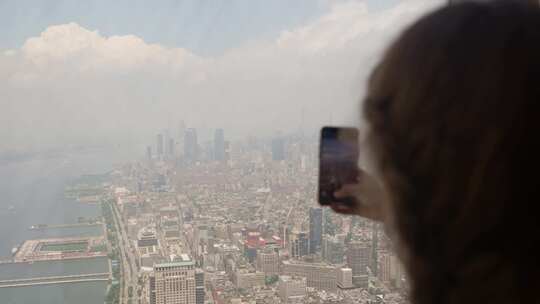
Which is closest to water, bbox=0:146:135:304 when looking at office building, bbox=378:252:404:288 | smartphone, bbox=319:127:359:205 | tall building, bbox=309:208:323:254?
tall building, bbox=309:208:323:254

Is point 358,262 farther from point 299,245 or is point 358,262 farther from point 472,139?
point 472,139

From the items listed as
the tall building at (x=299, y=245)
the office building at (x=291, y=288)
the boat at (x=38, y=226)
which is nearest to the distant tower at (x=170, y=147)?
the boat at (x=38, y=226)

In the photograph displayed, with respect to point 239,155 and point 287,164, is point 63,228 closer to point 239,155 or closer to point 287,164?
point 239,155

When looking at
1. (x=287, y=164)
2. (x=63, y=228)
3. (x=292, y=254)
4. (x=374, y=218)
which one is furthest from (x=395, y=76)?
(x=63, y=228)

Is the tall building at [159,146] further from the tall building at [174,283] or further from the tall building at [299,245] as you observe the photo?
the tall building at [299,245]

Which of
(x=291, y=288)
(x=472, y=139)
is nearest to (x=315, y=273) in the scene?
(x=291, y=288)

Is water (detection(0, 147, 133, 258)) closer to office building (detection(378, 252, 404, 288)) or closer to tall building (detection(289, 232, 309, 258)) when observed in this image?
tall building (detection(289, 232, 309, 258))
